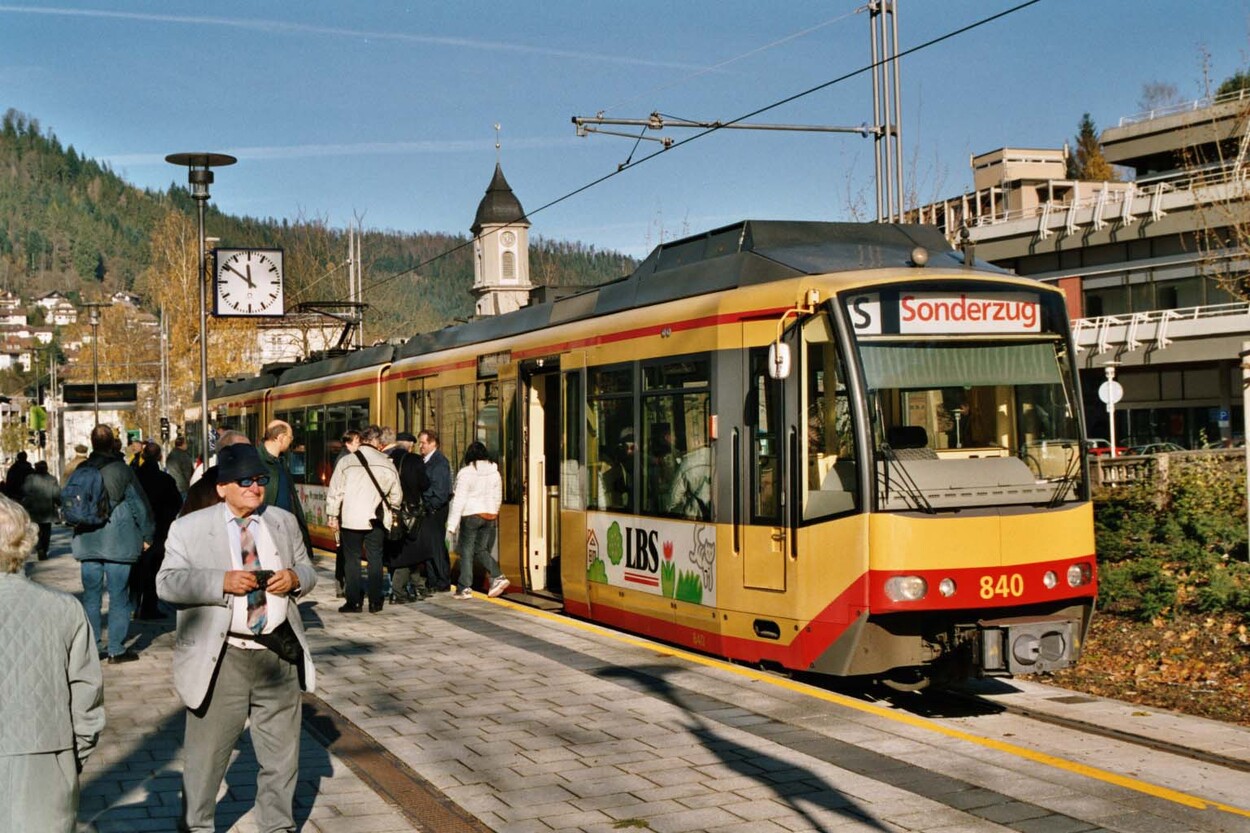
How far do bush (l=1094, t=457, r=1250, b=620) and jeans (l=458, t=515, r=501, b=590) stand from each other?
6.09 metres

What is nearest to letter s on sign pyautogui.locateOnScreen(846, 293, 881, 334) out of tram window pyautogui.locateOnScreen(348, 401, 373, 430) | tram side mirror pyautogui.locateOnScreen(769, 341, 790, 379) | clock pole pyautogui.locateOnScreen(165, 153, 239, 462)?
tram side mirror pyautogui.locateOnScreen(769, 341, 790, 379)

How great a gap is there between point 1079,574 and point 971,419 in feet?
4.08

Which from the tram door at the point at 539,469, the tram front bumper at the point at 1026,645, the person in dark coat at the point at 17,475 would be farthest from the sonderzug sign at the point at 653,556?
the person in dark coat at the point at 17,475

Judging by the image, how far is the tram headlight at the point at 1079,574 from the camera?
965cm

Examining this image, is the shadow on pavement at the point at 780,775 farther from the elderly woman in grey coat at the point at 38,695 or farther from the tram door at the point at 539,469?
the tram door at the point at 539,469

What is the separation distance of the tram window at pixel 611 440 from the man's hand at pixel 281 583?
247 inches

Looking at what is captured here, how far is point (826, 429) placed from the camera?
959 cm

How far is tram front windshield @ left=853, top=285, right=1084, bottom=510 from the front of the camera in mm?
9336

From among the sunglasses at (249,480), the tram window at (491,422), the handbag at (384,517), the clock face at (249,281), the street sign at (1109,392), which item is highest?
the clock face at (249,281)

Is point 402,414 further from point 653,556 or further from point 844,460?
point 844,460

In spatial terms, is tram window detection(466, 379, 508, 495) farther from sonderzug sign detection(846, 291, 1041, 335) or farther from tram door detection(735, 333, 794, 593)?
sonderzug sign detection(846, 291, 1041, 335)

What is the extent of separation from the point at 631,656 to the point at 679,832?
15.4ft

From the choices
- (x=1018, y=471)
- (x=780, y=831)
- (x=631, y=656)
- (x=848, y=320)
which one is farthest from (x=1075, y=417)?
(x=780, y=831)

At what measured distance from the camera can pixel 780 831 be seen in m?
6.37
